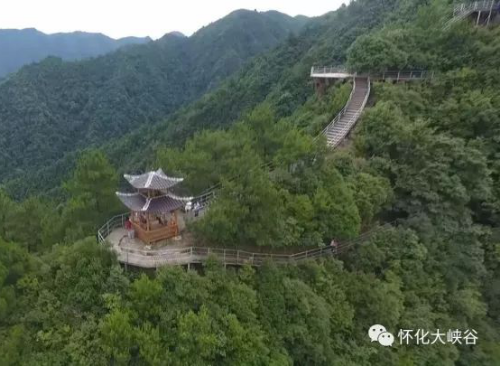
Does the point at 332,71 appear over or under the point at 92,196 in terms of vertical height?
over

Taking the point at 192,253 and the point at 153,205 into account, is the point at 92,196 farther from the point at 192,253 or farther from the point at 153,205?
the point at 192,253

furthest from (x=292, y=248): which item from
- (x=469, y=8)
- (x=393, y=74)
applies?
(x=469, y=8)

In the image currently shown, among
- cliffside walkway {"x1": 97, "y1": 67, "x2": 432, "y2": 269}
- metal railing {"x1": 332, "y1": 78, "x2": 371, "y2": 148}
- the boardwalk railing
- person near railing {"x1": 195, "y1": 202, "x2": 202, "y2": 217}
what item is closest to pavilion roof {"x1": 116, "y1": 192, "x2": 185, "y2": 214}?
cliffside walkway {"x1": 97, "y1": 67, "x2": 432, "y2": 269}

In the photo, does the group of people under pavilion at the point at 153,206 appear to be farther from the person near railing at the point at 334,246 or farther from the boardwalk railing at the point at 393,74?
the boardwalk railing at the point at 393,74

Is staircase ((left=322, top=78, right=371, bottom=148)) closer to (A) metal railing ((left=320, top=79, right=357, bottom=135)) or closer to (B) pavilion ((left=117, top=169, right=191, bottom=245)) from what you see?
(A) metal railing ((left=320, top=79, right=357, bottom=135))

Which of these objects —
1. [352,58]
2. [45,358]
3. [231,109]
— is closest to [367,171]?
[352,58]

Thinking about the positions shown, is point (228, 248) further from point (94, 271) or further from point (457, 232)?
point (457, 232)
